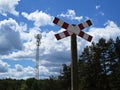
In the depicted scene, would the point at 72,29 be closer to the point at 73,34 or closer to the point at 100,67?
the point at 73,34

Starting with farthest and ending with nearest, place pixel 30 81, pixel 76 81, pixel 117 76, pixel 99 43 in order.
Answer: pixel 30 81
pixel 99 43
pixel 117 76
pixel 76 81

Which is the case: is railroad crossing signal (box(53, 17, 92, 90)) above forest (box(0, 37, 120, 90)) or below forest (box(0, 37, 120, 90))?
below

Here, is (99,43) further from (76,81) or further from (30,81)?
(76,81)

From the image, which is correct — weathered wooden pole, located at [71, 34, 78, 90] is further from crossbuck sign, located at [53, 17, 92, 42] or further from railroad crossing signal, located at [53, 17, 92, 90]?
crossbuck sign, located at [53, 17, 92, 42]

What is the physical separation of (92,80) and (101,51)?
22.3 feet

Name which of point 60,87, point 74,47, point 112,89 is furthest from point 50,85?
point 74,47

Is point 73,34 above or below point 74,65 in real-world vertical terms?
above

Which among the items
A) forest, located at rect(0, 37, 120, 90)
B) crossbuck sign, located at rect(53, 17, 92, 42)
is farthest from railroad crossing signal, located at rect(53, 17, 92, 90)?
forest, located at rect(0, 37, 120, 90)

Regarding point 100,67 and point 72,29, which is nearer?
point 72,29

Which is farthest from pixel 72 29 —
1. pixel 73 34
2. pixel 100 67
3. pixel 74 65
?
pixel 100 67

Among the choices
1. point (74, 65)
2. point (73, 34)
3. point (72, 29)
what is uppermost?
point (72, 29)

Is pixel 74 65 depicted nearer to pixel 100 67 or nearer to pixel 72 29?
pixel 72 29

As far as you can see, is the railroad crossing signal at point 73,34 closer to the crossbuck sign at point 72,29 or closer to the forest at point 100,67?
the crossbuck sign at point 72,29

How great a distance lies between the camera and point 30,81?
87.4 meters
